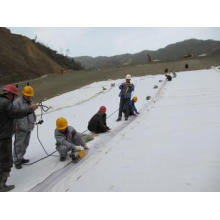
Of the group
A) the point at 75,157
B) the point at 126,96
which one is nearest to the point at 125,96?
the point at 126,96

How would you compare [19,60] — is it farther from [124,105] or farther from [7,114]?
[7,114]

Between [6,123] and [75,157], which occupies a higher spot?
[6,123]

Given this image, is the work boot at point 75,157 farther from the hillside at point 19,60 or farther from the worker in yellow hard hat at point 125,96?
the hillside at point 19,60

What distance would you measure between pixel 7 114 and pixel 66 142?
1408 millimetres

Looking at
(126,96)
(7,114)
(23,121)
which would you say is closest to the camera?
(7,114)

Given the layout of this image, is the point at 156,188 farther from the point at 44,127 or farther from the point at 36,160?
the point at 44,127

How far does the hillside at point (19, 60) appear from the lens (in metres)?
31.4

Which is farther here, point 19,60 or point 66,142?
point 19,60

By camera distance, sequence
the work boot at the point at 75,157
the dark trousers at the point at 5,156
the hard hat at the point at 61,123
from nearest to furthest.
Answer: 1. the dark trousers at the point at 5,156
2. the work boot at the point at 75,157
3. the hard hat at the point at 61,123

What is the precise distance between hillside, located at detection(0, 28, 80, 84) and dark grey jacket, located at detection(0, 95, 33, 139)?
88.8 ft

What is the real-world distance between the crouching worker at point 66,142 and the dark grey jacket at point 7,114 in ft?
3.65

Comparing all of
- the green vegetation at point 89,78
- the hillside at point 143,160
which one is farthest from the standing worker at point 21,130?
the green vegetation at point 89,78

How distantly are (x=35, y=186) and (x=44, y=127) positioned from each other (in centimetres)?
476

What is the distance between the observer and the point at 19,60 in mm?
36000
